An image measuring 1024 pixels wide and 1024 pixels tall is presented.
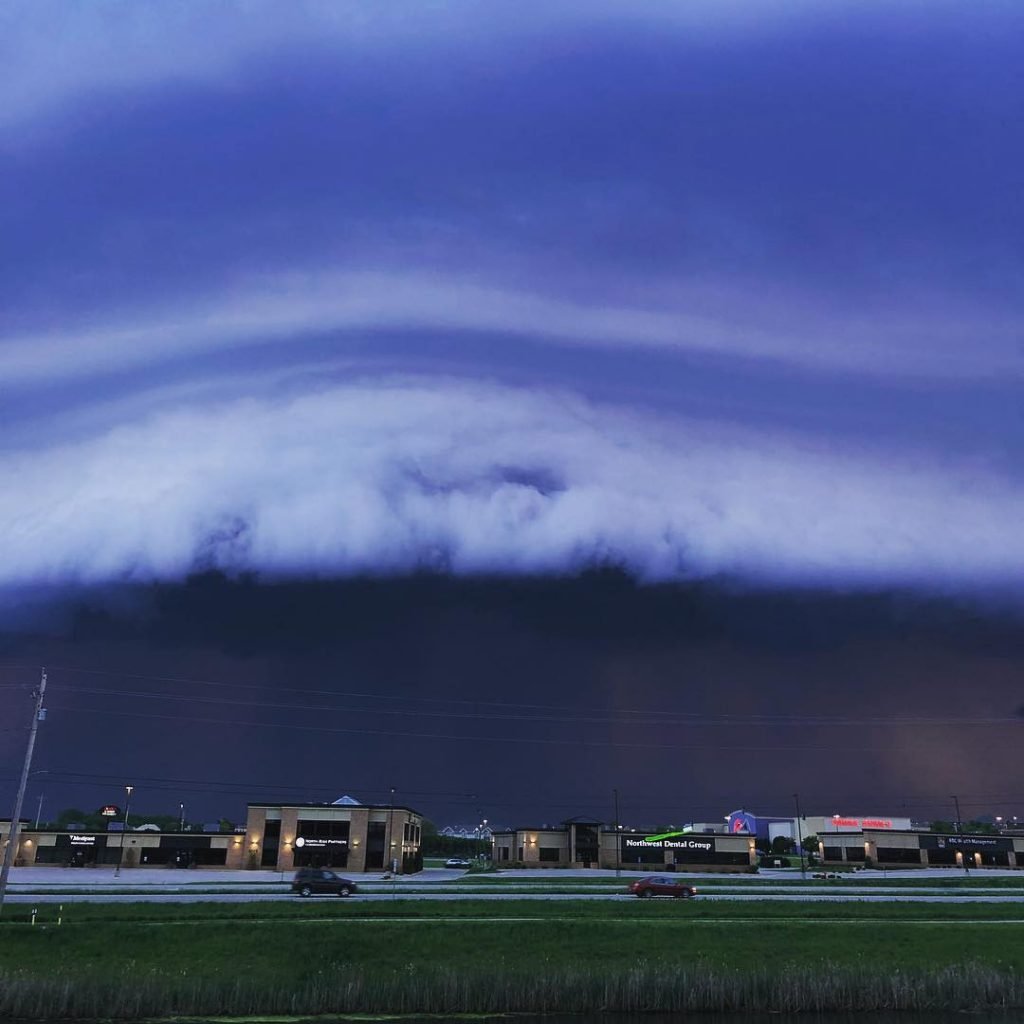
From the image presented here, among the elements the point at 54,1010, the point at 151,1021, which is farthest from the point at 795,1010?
the point at 54,1010

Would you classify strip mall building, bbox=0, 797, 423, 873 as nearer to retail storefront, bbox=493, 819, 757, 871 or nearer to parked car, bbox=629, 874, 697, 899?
retail storefront, bbox=493, 819, 757, 871

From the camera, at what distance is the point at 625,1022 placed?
30.2 meters

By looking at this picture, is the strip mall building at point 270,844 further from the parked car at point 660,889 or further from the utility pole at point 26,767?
the utility pole at point 26,767

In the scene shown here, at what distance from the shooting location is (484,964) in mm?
33438

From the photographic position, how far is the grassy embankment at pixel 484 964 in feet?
99.2

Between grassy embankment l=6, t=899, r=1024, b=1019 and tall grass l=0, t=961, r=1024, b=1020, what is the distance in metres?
0.05

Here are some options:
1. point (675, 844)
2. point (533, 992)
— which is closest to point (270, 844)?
point (675, 844)

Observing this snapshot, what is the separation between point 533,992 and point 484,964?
2.79m

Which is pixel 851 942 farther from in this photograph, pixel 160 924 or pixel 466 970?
Result: pixel 160 924

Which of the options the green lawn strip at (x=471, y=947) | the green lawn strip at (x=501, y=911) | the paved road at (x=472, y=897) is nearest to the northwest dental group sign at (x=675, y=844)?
the paved road at (x=472, y=897)

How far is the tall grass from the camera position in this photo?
1160 inches

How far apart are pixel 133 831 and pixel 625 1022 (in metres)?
102

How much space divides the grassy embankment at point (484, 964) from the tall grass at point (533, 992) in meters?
0.05

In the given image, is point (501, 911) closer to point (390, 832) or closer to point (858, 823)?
point (390, 832)
